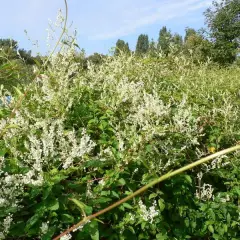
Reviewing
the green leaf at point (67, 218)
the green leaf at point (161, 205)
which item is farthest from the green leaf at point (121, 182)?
the green leaf at point (67, 218)

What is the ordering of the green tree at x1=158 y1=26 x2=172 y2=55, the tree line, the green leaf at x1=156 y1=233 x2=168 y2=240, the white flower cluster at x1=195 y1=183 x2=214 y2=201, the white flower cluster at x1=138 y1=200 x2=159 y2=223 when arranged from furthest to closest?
the tree line < the green tree at x1=158 y1=26 x2=172 y2=55 < the white flower cluster at x1=195 y1=183 x2=214 y2=201 < the green leaf at x1=156 y1=233 x2=168 y2=240 < the white flower cluster at x1=138 y1=200 x2=159 y2=223

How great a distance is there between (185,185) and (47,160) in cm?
113

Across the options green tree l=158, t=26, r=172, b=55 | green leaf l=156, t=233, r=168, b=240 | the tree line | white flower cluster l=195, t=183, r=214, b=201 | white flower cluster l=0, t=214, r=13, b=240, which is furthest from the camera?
the tree line

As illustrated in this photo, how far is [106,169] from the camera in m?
2.91

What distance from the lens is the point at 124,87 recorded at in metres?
3.51

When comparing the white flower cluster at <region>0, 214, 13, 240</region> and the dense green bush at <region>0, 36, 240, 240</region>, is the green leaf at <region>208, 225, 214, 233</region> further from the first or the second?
the white flower cluster at <region>0, 214, 13, 240</region>

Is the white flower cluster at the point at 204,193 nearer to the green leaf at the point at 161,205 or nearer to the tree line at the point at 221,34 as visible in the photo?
the green leaf at the point at 161,205

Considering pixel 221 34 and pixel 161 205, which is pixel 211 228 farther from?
pixel 221 34

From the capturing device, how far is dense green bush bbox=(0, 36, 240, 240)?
2.34 m

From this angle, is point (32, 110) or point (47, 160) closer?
point (47, 160)

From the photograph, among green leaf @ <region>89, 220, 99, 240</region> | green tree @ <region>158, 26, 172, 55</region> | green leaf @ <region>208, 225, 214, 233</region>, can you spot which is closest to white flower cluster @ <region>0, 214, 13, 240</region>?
green leaf @ <region>89, 220, 99, 240</region>

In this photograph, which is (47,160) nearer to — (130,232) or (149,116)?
(130,232)

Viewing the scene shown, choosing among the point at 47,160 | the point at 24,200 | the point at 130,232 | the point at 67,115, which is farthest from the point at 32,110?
the point at 130,232

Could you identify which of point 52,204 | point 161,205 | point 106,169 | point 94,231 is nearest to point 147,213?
point 161,205
